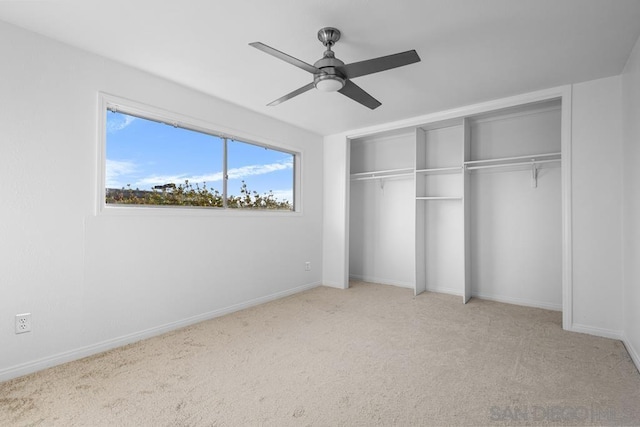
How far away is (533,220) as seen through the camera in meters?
3.87

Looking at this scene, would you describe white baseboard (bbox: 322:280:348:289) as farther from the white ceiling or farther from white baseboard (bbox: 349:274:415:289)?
the white ceiling

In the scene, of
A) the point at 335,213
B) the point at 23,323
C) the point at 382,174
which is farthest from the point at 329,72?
the point at 382,174

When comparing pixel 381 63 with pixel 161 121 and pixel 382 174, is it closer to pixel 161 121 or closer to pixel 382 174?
pixel 161 121

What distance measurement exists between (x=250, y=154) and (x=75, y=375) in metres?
2.73

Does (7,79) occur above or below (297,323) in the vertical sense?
above

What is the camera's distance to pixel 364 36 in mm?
2281

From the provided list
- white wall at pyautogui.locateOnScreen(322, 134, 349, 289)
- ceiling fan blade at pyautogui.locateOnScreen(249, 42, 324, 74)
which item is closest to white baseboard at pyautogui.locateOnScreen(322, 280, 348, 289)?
white wall at pyautogui.locateOnScreen(322, 134, 349, 289)

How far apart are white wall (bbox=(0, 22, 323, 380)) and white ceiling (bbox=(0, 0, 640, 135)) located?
23 centimetres

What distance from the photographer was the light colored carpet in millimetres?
1825

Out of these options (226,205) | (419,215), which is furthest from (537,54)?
(226,205)

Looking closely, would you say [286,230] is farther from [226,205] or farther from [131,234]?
[131,234]

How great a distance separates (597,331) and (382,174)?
3.11 metres

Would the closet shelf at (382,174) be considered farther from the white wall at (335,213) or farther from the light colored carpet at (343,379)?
the light colored carpet at (343,379)

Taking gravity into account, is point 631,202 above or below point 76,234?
above
